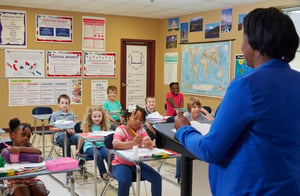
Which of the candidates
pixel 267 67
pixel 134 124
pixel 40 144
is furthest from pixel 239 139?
pixel 40 144

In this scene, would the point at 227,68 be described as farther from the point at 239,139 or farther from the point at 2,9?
the point at 239,139

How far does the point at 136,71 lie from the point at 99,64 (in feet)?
3.27

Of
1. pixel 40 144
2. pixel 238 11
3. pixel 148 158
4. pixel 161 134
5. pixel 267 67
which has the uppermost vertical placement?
Answer: pixel 238 11

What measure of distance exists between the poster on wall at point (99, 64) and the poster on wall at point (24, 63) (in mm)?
951

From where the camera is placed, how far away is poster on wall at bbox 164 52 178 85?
27.4ft

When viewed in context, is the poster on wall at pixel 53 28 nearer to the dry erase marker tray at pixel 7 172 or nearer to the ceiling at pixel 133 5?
the ceiling at pixel 133 5

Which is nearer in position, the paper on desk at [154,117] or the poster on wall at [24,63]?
the paper on desk at [154,117]

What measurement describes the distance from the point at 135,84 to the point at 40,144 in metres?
3.12

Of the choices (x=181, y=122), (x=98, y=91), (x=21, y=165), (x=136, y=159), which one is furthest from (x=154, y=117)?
(x=181, y=122)

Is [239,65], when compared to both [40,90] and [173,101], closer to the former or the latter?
[173,101]

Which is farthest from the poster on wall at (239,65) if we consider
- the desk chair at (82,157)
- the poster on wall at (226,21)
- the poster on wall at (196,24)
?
the desk chair at (82,157)

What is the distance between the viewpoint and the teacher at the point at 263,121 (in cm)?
99

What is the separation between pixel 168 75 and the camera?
8609 mm

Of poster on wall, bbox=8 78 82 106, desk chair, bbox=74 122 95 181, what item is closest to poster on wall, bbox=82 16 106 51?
poster on wall, bbox=8 78 82 106
